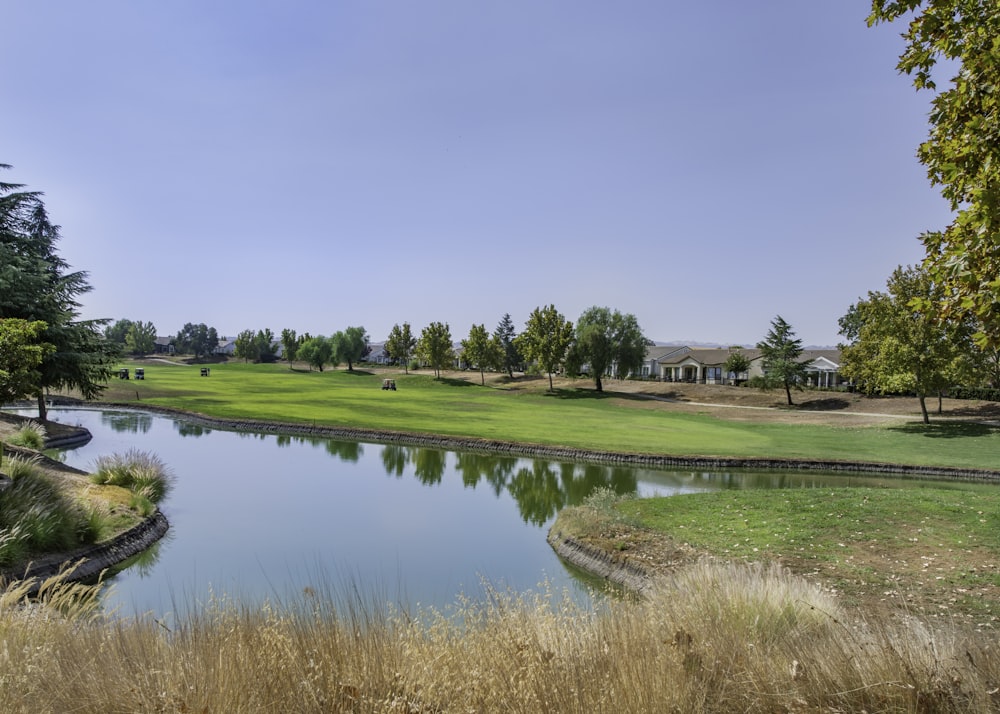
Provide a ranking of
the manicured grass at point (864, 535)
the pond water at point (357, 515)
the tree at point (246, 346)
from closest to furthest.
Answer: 1. the manicured grass at point (864, 535)
2. the pond water at point (357, 515)
3. the tree at point (246, 346)

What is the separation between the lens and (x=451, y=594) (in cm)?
1014

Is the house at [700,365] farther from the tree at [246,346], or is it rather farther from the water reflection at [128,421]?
the tree at [246,346]

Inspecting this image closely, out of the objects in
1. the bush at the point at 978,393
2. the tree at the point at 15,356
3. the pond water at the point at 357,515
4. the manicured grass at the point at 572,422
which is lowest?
the pond water at the point at 357,515

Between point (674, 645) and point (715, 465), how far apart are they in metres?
22.7

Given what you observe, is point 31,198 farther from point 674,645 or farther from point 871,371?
point 871,371

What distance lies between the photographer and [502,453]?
28.8 meters

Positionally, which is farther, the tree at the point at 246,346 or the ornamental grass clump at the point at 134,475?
the tree at the point at 246,346

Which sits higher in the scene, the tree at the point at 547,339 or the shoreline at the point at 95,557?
the tree at the point at 547,339

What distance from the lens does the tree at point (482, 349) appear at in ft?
237

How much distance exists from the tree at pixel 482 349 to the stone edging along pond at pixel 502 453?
121 ft

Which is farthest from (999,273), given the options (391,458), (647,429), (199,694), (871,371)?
(871,371)

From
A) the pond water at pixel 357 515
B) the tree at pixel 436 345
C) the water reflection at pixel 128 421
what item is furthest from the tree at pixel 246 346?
the pond water at pixel 357 515

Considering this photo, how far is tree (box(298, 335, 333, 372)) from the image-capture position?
97562mm

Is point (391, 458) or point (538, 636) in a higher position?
point (538, 636)
